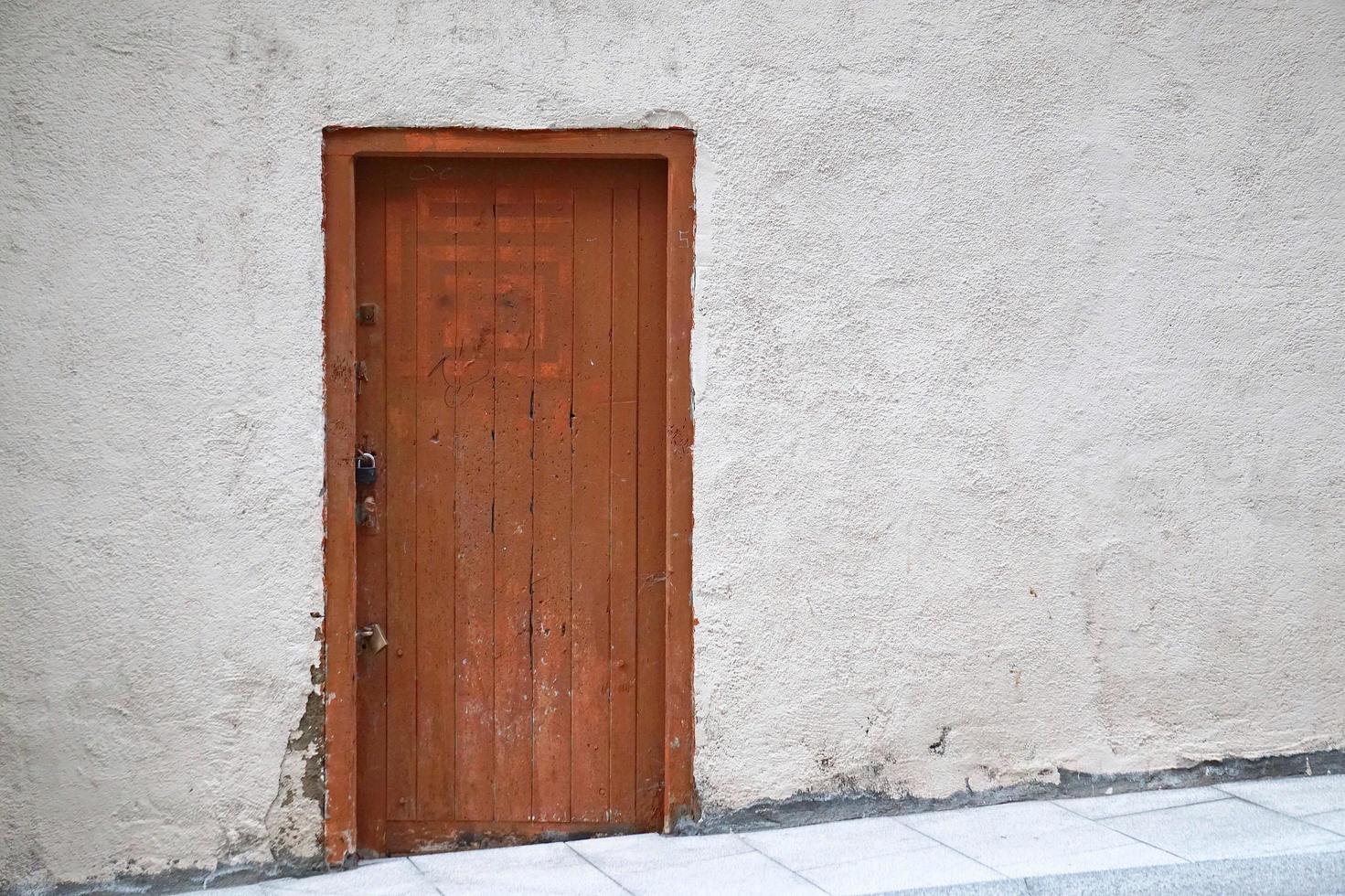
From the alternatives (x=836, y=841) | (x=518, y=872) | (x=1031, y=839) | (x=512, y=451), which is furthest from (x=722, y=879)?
(x=512, y=451)

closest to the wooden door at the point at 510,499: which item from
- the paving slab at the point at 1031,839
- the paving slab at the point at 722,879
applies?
the paving slab at the point at 722,879

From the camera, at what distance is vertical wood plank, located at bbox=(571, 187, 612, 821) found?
409 centimetres

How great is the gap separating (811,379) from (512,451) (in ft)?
3.31

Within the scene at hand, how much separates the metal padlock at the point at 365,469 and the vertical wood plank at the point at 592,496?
65cm

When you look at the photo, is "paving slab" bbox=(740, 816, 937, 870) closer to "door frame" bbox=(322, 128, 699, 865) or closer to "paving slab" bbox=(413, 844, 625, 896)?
"door frame" bbox=(322, 128, 699, 865)

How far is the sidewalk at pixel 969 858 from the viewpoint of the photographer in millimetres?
3521

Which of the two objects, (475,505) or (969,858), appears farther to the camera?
(475,505)

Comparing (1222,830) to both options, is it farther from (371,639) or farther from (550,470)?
(371,639)

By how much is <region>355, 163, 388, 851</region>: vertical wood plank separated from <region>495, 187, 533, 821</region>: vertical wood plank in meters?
0.37

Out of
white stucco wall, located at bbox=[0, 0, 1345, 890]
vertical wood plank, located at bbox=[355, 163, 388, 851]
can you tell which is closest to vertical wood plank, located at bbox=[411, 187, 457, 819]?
vertical wood plank, located at bbox=[355, 163, 388, 851]

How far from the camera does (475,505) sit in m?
4.05

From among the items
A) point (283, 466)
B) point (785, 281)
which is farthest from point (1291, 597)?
point (283, 466)

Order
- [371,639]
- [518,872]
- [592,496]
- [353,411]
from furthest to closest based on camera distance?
[592,496] < [371,639] < [353,411] < [518,872]

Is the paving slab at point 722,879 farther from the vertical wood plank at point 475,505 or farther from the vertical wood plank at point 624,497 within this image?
the vertical wood plank at point 475,505
